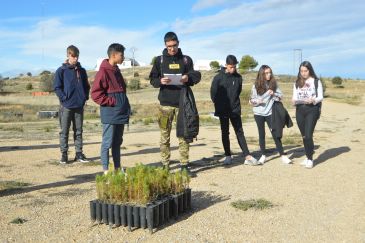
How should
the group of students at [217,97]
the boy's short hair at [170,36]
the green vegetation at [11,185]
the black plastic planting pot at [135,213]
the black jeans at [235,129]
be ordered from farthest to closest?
the black jeans at [235,129]
the group of students at [217,97]
the boy's short hair at [170,36]
the green vegetation at [11,185]
the black plastic planting pot at [135,213]

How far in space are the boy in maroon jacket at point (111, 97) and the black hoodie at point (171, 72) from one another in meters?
0.88

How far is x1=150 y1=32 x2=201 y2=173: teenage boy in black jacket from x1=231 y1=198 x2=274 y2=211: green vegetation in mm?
1625

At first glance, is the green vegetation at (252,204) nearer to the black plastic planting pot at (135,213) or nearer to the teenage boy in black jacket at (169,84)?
the black plastic planting pot at (135,213)

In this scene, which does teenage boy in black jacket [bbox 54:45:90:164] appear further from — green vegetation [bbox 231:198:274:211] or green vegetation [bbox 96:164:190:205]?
green vegetation [bbox 231:198:274:211]

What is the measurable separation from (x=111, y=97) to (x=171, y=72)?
1234mm

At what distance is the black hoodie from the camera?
729 cm

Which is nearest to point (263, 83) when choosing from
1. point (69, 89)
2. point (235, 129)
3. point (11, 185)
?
point (235, 129)

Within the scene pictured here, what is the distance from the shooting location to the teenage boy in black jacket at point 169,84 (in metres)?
7.24

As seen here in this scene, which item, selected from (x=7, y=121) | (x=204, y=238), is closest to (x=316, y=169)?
(x=204, y=238)

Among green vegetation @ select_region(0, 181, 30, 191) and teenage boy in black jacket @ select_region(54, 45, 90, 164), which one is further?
teenage boy in black jacket @ select_region(54, 45, 90, 164)

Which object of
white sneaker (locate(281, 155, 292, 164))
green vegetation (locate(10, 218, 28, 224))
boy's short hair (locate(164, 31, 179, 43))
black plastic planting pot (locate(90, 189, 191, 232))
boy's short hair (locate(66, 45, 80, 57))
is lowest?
green vegetation (locate(10, 218, 28, 224))

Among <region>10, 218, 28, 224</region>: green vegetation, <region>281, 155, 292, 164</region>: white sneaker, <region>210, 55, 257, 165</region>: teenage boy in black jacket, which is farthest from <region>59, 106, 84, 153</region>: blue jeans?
<region>281, 155, 292, 164</region>: white sneaker

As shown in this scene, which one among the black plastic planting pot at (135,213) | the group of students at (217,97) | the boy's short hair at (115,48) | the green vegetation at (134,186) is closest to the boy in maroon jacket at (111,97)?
the boy's short hair at (115,48)

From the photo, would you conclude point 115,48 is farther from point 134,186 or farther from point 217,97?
point 217,97
